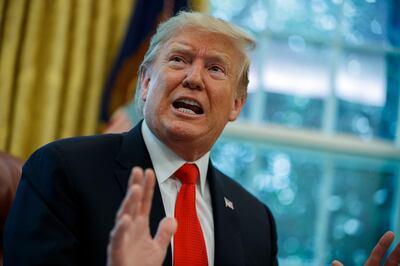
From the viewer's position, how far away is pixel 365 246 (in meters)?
4.30

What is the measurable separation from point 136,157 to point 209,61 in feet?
1.38

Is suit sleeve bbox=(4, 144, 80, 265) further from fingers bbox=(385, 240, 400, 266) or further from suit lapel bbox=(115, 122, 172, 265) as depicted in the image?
fingers bbox=(385, 240, 400, 266)

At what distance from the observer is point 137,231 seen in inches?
63.1

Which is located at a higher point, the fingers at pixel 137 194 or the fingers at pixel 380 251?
the fingers at pixel 137 194

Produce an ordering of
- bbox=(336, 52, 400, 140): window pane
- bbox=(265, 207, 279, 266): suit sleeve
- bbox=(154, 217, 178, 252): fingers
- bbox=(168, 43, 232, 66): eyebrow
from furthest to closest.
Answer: bbox=(336, 52, 400, 140): window pane < bbox=(265, 207, 279, 266): suit sleeve < bbox=(168, 43, 232, 66): eyebrow < bbox=(154, 217, 178, 252): fingers

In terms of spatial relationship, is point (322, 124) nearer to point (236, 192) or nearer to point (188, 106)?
point (236, 192)

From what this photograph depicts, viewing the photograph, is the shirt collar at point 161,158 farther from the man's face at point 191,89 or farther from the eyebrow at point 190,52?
the eyebrow at point 190,52

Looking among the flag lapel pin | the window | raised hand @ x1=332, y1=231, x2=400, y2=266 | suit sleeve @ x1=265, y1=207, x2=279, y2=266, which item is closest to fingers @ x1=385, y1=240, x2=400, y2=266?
raised hand @ x1=332, y1=231, x2=400, y2=266

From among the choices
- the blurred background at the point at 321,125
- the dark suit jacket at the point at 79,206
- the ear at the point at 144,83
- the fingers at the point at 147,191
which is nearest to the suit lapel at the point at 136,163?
the dark suit jacket at the point at 79,206

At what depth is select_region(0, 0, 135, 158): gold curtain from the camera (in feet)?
11.3

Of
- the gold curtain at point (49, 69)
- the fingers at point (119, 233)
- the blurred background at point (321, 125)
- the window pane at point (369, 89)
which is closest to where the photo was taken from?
the fingers at point (119, 233)

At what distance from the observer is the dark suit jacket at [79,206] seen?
1.78m

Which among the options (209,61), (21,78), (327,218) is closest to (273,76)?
(327,218)

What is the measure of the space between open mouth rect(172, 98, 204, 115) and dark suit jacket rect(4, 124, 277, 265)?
0.16 metres
